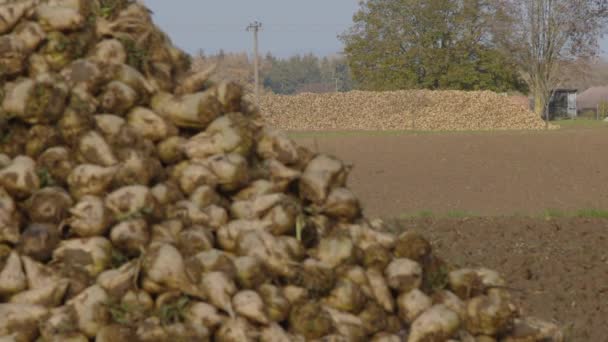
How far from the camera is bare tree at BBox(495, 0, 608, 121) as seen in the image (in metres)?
56.4

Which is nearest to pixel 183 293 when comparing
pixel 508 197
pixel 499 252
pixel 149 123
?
pixel 149 123

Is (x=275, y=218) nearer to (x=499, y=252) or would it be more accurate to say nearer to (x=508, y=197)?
(x=499, y=252)

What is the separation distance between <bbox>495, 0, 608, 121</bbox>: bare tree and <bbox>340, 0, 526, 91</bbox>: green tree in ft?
7.40

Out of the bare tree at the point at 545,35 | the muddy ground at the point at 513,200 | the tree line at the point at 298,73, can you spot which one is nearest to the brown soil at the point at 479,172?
the muddy ground at the point at 513,200

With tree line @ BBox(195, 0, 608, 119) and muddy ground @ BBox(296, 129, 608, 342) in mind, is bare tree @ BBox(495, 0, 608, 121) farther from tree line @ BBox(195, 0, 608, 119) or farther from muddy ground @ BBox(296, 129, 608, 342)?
muddy ground @ BBox(296, 129, 608, 342)

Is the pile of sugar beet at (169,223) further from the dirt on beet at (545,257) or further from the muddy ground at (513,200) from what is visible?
the dirt on beet at (545,257)

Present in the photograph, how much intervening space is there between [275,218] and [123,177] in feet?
1.62

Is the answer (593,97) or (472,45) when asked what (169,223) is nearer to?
(472,45)

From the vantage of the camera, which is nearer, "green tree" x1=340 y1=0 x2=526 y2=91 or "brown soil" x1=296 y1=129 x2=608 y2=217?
"brown soil" x1=296 y1=129 x2=608 y2=217

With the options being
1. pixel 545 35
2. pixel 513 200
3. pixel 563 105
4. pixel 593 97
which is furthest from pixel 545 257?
pixel 593 97

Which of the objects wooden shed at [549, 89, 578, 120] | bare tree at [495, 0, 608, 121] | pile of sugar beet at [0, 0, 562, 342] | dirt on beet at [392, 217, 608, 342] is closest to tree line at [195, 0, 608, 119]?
bare tree at [495, 0, 608, 121]

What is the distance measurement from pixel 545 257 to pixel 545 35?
49.5 meters

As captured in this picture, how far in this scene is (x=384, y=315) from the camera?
9.95ft

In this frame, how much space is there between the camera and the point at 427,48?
60281 millimetres
